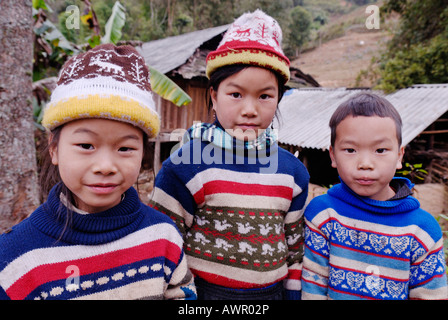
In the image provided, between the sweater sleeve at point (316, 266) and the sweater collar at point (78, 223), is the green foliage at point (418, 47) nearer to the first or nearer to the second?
the sweater sleeve at point (316, 266)

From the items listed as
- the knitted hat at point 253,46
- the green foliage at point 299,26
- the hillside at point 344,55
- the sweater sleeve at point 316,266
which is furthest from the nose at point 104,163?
the green foliage at point 299,26

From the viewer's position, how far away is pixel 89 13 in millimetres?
5914

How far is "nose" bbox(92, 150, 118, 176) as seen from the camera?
112cm

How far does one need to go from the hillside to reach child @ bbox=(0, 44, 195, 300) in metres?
25.1

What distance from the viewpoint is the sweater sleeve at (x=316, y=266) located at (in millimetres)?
1547

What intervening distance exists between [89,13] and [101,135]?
5902 millimetres

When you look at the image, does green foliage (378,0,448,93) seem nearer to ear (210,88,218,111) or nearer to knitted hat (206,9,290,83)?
knitted hat (206,9,290,83)

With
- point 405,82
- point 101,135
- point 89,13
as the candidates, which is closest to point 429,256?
point 101,135

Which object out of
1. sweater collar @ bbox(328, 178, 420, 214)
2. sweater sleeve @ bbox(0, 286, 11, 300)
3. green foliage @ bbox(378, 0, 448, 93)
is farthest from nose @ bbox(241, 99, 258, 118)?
green foliage @ bbox(378, 0, 448, 93)

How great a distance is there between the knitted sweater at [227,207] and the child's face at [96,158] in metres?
0.32

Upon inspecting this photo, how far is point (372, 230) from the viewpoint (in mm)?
1489

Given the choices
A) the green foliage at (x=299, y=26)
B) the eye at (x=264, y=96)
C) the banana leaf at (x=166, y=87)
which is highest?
the green foliage at (x=299, y=26)

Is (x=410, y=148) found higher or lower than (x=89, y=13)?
lower
